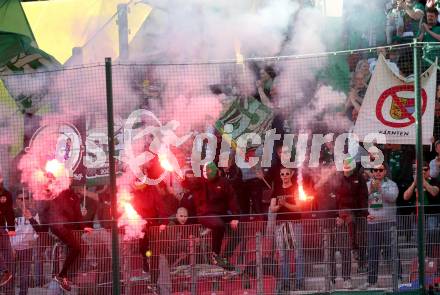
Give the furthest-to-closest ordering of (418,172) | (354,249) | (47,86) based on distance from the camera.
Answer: (47,86)
(354,249)
(418,172)

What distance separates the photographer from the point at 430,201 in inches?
419

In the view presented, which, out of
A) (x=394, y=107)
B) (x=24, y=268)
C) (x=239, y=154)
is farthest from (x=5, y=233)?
(x=394, y=107)

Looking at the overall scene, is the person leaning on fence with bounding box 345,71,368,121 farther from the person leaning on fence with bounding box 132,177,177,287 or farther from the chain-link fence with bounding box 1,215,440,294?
the person leaning on fence with bounding box 132,177,177,287

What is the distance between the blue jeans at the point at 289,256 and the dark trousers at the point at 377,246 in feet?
2.44

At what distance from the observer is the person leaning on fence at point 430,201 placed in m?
9.74

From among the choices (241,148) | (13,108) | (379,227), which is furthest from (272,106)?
(13,108)

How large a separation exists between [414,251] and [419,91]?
1814 millimetres

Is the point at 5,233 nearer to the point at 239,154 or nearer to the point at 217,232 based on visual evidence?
the point at 217,232

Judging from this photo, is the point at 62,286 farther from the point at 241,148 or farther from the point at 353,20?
the point at 353,20

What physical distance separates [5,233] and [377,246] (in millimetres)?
4070

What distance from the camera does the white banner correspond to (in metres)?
10.5

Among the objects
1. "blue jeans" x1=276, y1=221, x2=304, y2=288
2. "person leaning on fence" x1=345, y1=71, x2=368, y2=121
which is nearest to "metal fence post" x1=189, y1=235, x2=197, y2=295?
"blue jeans" x1=276, y1=221, x2=304, y2=288

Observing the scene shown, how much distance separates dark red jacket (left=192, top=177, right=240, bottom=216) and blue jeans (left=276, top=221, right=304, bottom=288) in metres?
1.24

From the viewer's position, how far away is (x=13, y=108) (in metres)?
10.9
